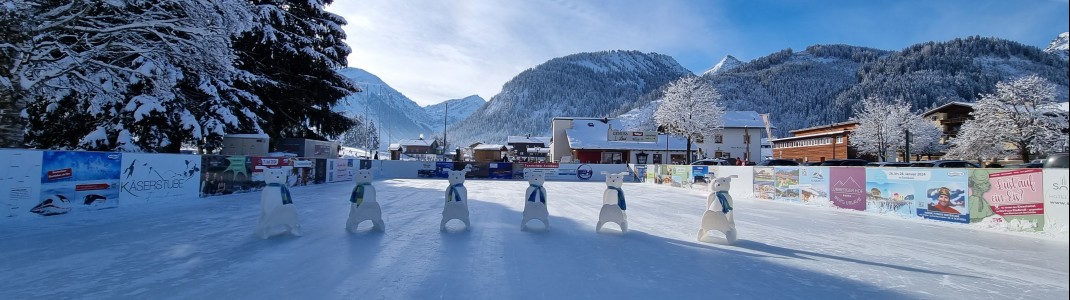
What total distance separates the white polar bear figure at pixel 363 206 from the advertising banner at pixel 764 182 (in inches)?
561

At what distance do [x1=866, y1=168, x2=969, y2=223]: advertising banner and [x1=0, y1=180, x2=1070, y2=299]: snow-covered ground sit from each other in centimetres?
74

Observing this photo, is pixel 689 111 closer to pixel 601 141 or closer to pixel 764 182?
pixel 601 141

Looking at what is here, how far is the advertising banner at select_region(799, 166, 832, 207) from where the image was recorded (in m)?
15.1

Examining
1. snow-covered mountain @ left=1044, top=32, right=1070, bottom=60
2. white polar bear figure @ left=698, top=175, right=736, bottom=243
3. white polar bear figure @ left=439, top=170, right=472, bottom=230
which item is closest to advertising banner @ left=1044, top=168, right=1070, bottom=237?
white polar bear figure @ left=698, top=175, right=736, bottom=243

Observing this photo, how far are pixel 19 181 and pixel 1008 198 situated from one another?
18516 mm

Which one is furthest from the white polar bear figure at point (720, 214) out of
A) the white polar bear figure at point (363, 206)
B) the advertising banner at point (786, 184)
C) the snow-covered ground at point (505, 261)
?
the advertising banner at point (786, 184)

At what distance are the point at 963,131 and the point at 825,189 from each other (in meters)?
29.1

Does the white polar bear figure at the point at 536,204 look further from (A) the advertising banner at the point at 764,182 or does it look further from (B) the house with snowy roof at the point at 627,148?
(B) the house with snowy roof at the point at 627,148

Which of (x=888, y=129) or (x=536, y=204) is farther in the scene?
(x=888, y=129)

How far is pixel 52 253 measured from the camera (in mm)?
6473

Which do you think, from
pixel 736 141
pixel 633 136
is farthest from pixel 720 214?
pixel 736 141

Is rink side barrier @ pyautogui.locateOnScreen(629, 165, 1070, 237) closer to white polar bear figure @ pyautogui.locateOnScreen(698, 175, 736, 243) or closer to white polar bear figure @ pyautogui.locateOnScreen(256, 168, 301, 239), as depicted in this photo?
white polar bear figure @ pyautogui.locateOnScreen(698, 175, 736, 243)

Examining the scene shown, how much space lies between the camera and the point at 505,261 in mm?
6277

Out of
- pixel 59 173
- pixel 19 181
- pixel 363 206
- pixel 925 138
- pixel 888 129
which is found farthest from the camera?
pixel 925 138
